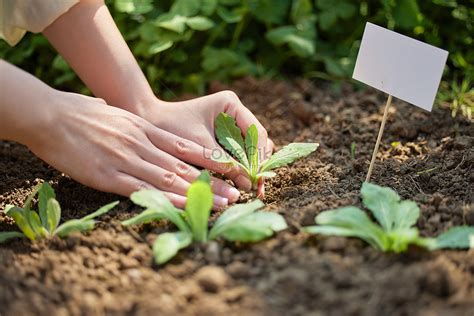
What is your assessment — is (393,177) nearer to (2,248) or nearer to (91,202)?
(91,202)

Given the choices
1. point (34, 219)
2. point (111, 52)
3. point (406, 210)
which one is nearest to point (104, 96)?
point (111, 52)

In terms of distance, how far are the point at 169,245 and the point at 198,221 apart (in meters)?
0.09

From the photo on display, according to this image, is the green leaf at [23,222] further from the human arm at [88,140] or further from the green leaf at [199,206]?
the green leaf at [199,206]

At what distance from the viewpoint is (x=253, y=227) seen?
3.42 ft

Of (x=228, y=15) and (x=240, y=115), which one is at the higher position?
(x=228, y=15)

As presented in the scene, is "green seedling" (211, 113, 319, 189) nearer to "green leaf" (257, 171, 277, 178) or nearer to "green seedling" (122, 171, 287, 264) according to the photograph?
"green leaf" (257, 171, 277, 178)

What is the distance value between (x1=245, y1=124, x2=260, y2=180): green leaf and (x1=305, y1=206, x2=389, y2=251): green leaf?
0.35m

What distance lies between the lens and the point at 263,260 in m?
1.02

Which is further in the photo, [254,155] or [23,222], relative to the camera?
[254,155]

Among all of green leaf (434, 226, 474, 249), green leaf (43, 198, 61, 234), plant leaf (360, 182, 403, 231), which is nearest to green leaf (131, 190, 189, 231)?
green leaf (43, 198, 61, 234)

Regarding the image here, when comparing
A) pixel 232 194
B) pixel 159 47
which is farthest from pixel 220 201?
→ pixel 159 47

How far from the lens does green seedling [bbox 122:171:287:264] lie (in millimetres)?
1033

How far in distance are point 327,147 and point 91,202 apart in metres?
0.74

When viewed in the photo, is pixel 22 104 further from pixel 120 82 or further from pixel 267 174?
pixel 267 174
